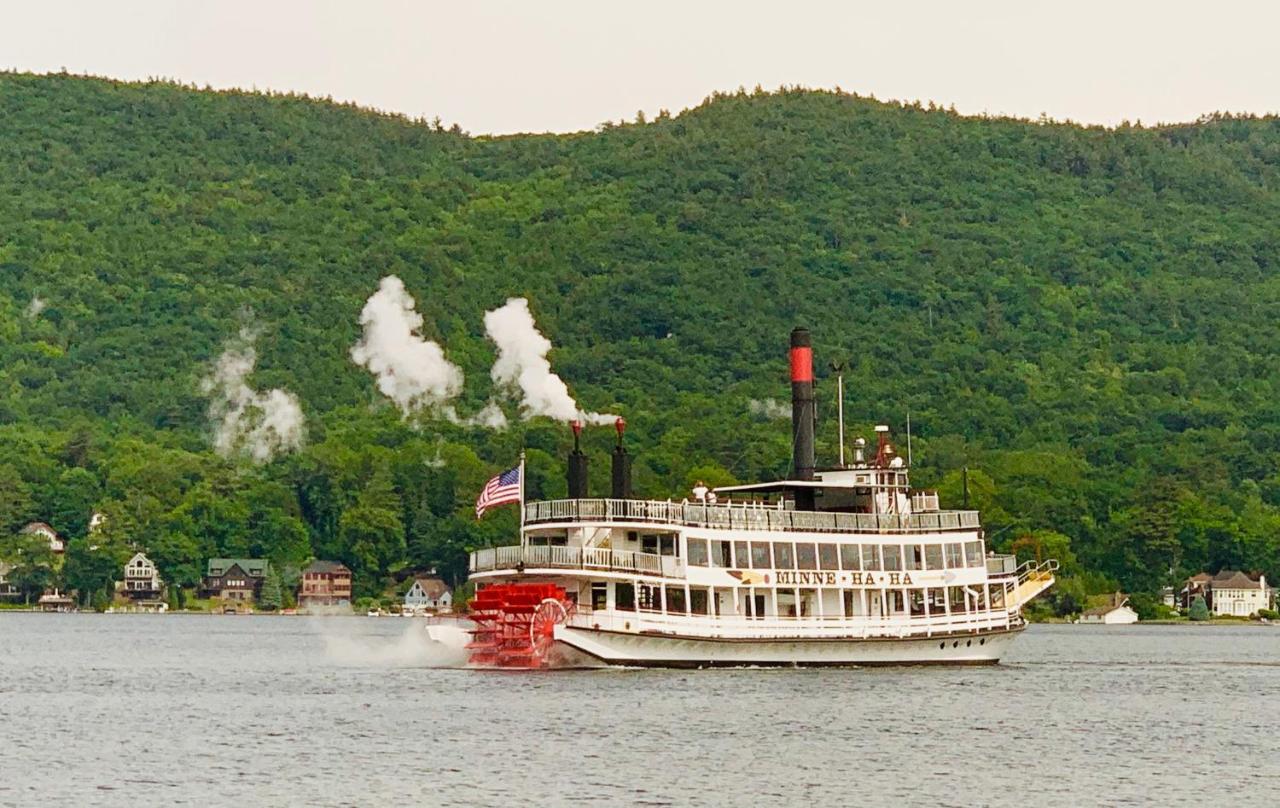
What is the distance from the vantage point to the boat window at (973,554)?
8100 centimetres


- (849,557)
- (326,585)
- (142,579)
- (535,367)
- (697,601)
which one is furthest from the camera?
(142,579)

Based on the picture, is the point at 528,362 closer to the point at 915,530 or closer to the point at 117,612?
the point at 915,530

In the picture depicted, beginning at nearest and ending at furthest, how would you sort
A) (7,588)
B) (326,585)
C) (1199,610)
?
(1199,610)
(326,585)
(7,588)

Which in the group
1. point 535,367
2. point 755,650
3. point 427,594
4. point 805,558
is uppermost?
point 535,367

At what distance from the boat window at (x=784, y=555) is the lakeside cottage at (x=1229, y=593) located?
312ft

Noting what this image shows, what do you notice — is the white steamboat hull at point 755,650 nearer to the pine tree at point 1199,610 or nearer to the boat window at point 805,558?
the boat window at point 805,558

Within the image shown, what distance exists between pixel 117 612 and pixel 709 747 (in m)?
137

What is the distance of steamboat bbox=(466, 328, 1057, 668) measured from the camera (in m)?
73.8

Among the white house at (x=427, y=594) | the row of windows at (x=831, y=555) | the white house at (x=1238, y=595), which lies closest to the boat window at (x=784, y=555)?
the row of windows at (x=831, y=555)

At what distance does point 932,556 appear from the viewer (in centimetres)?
8006

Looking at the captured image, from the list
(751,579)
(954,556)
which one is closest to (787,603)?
(751,579)

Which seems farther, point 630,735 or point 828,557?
point 828,557

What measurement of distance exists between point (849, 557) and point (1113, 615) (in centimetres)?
8543

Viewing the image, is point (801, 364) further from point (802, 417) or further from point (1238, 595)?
point (1238, 595)
